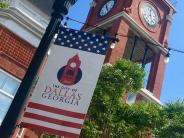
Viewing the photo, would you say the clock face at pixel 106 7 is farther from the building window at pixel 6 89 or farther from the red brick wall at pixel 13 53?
the building window at pixel 6 89

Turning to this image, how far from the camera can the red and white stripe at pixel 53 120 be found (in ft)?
19.9

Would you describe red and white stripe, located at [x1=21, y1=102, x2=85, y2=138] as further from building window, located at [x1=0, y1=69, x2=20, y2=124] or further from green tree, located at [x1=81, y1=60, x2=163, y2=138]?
green tree, located at [x1=81, y1=60, x2=163, y2=138]

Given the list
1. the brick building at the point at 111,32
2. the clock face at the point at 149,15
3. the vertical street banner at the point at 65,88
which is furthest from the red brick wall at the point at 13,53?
the clock face at the point at 149,15

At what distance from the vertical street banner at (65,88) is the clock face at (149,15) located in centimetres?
2276

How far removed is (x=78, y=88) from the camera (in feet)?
20.4

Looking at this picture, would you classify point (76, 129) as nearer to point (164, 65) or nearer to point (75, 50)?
point (75, 50)

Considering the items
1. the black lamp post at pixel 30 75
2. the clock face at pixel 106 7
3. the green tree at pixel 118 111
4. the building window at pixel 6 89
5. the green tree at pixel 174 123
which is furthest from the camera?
the clock face at pixel 106 7

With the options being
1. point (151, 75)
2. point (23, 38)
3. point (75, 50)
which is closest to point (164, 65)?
point (151, 75)

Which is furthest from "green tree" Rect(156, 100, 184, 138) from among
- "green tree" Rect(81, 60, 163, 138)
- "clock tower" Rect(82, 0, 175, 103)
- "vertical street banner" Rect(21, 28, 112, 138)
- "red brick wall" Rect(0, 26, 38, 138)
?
"vertical street banner" Rect(21, 28, 112, 138)

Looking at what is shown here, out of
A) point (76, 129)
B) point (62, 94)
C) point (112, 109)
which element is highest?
point (112, 109)

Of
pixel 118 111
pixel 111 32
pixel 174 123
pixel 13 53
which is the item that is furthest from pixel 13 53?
pixel 111 32

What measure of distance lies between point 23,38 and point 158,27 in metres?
18.2

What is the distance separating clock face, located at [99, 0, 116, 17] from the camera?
29886 mm

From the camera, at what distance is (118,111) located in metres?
16.1
